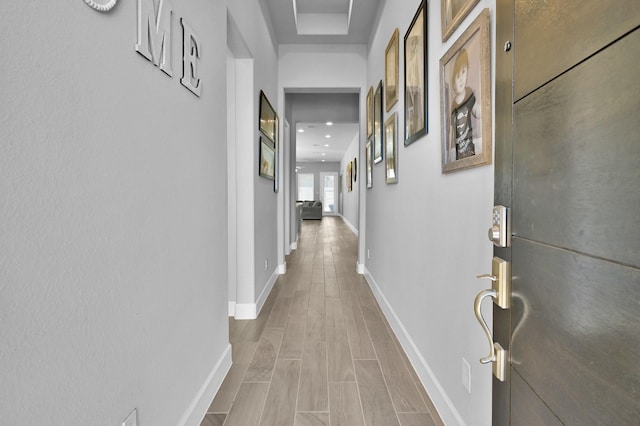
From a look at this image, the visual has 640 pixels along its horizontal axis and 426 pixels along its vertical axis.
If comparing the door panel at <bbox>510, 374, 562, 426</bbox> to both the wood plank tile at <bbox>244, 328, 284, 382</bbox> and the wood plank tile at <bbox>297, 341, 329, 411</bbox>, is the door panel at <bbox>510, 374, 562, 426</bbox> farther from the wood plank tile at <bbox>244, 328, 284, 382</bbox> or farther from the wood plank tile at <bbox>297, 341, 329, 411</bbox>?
the wood plank tile at <bbox>244, 328, 284, 382</bbox>

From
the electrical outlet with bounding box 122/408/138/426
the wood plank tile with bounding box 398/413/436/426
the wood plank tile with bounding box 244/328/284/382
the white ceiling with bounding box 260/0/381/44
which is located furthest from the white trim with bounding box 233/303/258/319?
the white ceiling with bounding box 260/0/381/44

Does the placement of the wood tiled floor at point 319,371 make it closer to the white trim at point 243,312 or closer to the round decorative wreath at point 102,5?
the white trim at point 243,312

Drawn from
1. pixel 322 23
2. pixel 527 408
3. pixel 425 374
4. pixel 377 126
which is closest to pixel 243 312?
pixel 425 374

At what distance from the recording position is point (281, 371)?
6.52 ft

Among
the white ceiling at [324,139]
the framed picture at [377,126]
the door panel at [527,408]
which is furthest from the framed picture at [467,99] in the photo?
the white ceiling at [324,139]

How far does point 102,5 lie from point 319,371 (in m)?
1.96

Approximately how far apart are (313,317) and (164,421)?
1.73 metres

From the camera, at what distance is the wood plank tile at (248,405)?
5.09 feet

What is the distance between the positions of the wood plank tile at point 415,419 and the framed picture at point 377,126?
7.33 ft

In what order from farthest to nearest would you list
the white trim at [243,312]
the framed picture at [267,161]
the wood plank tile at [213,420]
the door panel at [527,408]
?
the framed picture at [267,161], the white trim at [243,312], the wood plank tile at [213,420], the door panel at [527,408]

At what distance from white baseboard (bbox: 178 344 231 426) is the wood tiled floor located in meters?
0.04

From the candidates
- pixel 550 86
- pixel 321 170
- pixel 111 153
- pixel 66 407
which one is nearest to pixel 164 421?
pixel 66 407

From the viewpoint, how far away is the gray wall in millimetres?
642

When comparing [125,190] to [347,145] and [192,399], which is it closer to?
[192,399]
